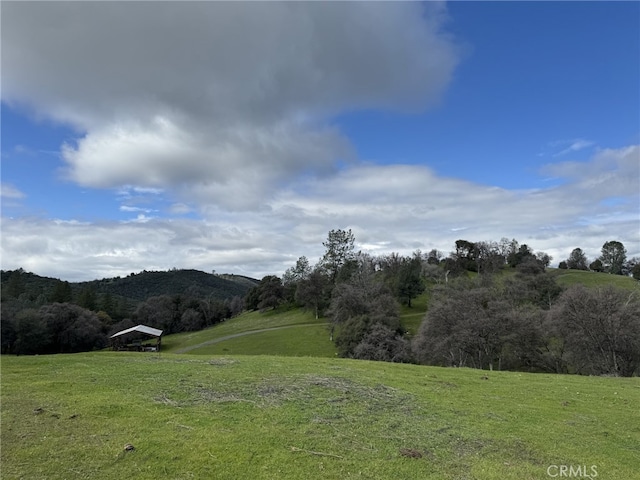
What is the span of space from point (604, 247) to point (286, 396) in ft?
439

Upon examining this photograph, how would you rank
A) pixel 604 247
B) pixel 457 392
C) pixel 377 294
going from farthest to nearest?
pixel 604 247 → pixel 377 294 → pixel 457 392

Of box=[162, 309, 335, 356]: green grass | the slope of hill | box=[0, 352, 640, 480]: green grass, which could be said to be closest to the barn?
box=[162, 309, 335, 356]: green grass

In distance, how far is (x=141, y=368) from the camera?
44.9 feet

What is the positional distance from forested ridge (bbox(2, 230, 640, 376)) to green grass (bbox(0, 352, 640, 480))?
22495 millimetres

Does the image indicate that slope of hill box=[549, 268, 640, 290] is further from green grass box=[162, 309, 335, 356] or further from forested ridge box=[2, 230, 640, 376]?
green grass box=[162, 309, 335, 356]

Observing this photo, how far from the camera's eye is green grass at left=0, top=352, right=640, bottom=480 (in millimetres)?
6027

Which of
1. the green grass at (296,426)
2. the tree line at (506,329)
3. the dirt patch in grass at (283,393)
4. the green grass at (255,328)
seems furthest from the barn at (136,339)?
the dirt patch in grass at (283,393)

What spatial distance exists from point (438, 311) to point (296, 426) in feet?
108

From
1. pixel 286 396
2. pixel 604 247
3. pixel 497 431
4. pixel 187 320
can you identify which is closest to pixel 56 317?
pixel 187 320

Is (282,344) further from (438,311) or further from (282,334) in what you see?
(438,311)

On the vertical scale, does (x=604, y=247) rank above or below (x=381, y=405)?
above

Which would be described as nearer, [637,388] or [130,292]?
[637,388]

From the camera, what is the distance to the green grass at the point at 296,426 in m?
6.03

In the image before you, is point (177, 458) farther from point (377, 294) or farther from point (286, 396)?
point (377, 294)
